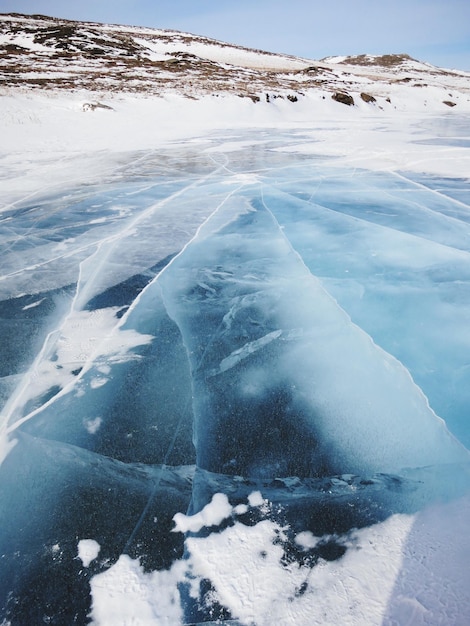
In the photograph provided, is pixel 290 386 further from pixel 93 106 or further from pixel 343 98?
pixel 343 98

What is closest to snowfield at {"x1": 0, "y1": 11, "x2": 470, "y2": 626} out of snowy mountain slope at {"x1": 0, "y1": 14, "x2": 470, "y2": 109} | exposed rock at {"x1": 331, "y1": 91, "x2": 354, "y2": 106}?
snowy mountain slope at {"x1": 0, "y1": 14, "x2": 470, "y2": 109}

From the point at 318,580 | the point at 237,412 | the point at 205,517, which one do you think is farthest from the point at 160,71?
the point at 318,580

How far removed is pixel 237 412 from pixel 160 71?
114 feet

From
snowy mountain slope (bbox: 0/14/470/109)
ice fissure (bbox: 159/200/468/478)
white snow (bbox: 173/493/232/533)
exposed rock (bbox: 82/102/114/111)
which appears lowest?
white snow (bbox: 173/493/232/533)

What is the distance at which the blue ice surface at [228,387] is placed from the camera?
1.29 meters

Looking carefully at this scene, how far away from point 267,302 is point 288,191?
316cm

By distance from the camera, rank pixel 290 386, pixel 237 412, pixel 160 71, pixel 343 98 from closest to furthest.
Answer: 1. pixel 237 412
2. pixel 290 386
3. pixel 343 98
4. pixel 160 71

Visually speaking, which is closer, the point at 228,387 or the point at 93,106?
the point at 228,387

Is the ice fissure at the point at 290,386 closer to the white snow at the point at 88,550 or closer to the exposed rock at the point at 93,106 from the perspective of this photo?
the white snow at the point at 88,550

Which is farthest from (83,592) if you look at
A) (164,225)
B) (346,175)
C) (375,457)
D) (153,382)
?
(346,175)

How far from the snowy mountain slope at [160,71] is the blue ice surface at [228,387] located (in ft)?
63.8

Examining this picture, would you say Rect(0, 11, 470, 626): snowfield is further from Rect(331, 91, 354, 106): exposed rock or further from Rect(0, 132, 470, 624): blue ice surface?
Rect(331, 91, 354, 106): exposed rock

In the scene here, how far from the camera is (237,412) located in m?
1.74

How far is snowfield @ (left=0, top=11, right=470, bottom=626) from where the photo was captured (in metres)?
1.12
